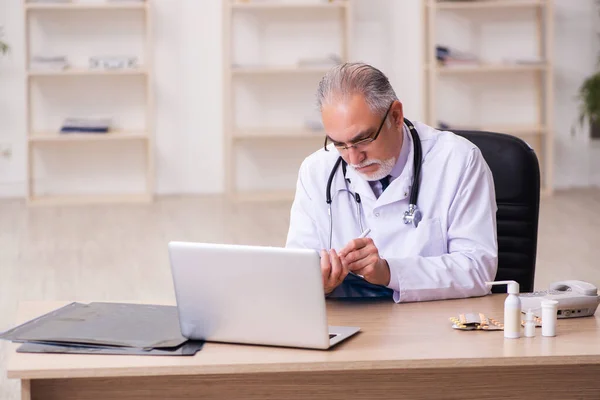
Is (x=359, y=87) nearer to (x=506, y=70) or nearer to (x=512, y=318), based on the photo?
(x=512, y=318)

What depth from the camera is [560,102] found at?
26.0 ft

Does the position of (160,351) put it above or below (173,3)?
below

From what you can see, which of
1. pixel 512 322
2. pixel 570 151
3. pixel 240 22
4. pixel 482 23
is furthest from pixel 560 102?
pixel 512 322

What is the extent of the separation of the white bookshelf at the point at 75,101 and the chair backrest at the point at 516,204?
4.86m

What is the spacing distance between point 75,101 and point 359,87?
221 inches

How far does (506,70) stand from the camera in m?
7.82

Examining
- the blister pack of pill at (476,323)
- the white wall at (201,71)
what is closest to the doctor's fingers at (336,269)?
the blister pack of pill at (476,323)

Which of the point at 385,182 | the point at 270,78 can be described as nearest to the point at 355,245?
the point at 385,182

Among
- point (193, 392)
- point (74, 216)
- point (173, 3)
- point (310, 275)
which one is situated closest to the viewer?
point (310, 275)

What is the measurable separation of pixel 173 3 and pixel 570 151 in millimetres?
3343

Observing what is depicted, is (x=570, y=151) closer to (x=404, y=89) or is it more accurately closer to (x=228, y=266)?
(x=404, y=89)

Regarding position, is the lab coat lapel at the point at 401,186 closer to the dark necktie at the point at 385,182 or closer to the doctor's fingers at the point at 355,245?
the dark necktie at the point at 385,182

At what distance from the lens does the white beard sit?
234 centimetres

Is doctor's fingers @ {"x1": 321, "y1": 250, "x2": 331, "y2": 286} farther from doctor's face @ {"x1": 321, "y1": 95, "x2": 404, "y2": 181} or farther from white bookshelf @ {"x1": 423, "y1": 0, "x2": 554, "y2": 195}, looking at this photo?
white bookshelf @ {"x1": 423, "y1": 0, "x2": 554, "y2": 195}
